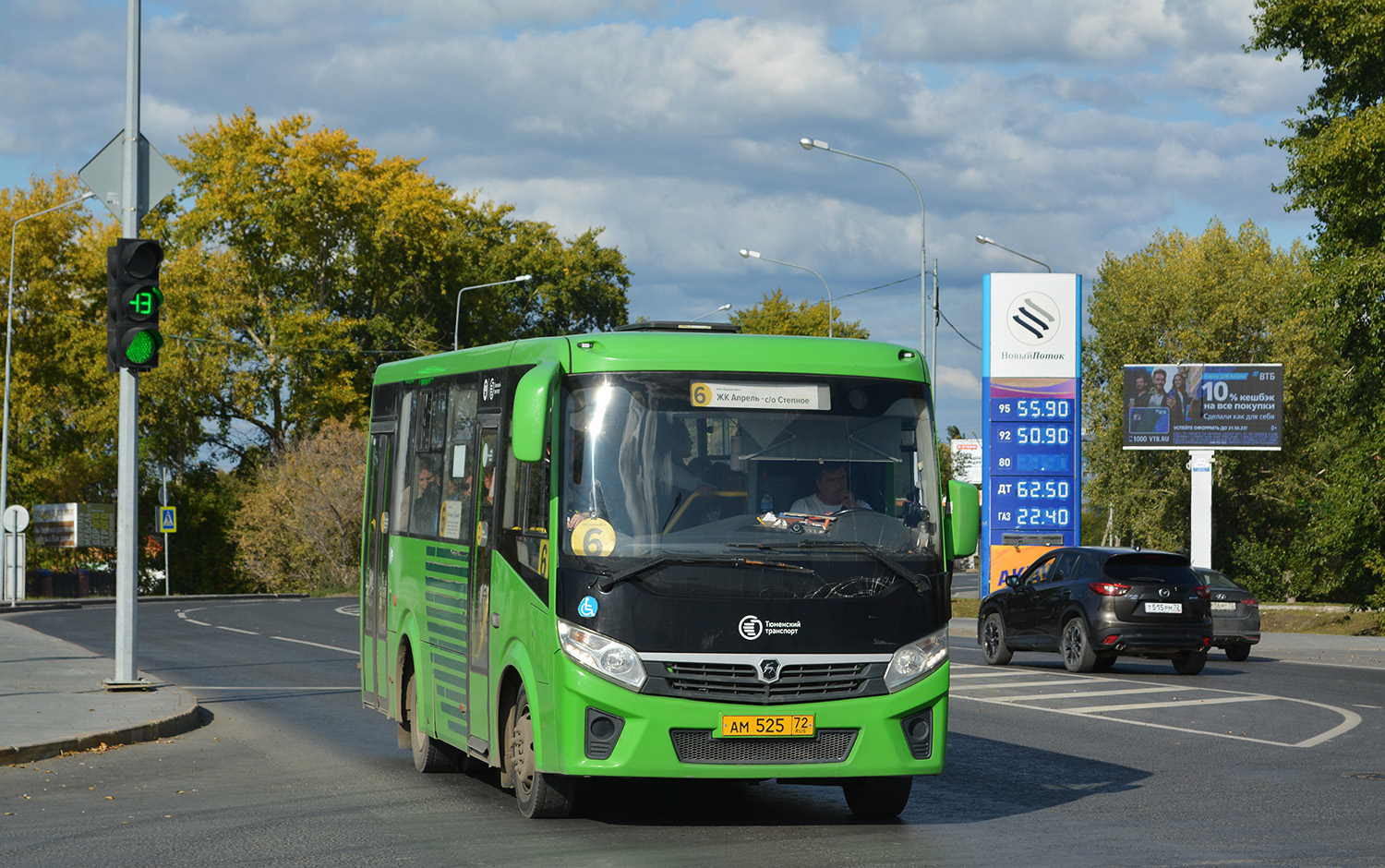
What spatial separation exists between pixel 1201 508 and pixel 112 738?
3414 cm

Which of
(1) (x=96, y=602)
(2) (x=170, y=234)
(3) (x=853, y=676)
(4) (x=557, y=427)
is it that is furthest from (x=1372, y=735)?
(2) (x=170, y=234)

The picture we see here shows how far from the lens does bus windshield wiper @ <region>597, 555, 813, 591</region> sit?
27.9 ft

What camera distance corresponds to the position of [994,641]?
2352 centimetres

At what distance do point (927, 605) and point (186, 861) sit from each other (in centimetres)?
405

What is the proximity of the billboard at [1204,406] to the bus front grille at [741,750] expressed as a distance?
37.4 metres

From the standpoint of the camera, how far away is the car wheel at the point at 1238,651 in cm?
2526

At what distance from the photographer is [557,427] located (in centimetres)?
893

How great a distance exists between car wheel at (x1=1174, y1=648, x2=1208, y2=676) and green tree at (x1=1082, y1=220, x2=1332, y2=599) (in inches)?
1412

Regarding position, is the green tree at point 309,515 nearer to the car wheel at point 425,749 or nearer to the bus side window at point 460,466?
the car wheel at point 425,749

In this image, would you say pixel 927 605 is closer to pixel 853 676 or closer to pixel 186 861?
pixel 853 676

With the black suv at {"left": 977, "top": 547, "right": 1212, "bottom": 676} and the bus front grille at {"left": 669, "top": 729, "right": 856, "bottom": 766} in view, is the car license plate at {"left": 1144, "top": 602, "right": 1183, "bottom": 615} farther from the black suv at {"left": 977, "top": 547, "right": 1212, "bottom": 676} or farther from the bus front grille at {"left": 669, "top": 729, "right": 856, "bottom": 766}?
the bus front grille at {"left": 669, "top": 729, "right": 856, "bottom": 766}

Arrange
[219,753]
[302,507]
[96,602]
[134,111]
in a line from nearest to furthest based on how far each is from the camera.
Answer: [219,753]
[134,111]
[96,602]
[302,507]

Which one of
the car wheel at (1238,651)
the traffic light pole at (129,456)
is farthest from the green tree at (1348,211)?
the traffic light pole at (129,456)

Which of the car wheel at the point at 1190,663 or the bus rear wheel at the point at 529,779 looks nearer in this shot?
the bus rear wheel at the point at 529,779
